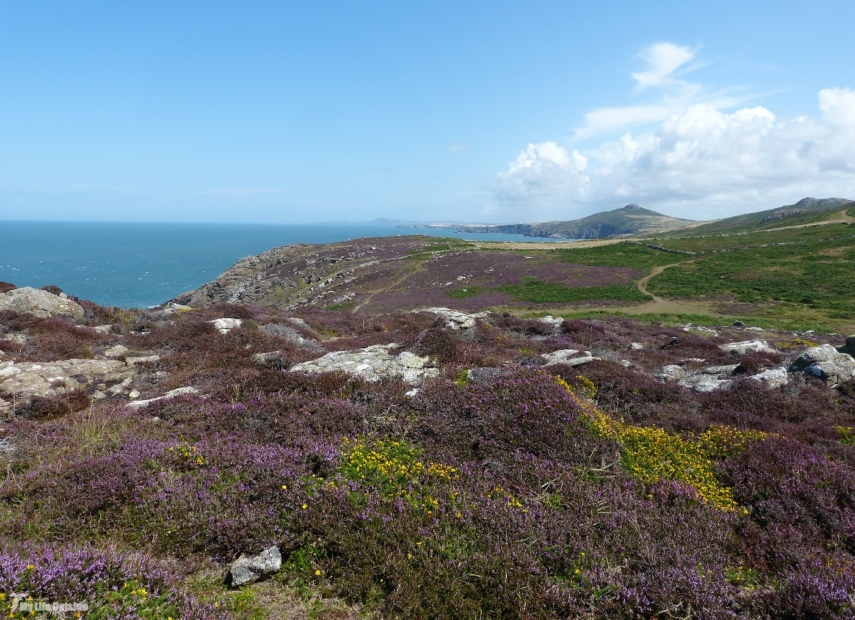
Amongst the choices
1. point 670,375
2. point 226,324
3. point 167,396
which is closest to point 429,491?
point 167,396

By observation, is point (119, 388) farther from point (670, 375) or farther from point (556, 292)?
point (556, 292)

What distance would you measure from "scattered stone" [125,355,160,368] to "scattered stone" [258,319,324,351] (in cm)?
391

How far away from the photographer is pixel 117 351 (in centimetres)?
1317

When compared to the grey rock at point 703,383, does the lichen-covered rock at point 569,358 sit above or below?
above

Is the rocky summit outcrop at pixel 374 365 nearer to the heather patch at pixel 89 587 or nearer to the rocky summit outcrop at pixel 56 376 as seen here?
the rocky summit outcrop at pixel 56 376

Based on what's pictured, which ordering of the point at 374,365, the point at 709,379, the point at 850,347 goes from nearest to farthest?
the point at 374,365 < the point at 709,379 < the point at 850,347

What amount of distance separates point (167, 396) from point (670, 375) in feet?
44.4

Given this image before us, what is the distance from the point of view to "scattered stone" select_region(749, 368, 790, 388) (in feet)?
35.9

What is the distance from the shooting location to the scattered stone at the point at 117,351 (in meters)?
12.8

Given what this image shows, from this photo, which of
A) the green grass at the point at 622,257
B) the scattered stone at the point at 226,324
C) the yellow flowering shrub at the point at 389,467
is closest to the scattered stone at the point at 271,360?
the scattered stone at the point at 226,324

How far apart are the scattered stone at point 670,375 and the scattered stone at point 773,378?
184cm

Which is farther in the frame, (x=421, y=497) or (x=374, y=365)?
(x=374, y=365)

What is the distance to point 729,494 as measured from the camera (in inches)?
233

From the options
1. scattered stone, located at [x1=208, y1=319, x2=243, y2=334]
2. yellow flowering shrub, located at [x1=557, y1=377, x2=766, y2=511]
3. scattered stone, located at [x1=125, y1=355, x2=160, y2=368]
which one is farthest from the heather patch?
scattered stone, located at [x1=208, y1=319, x2=243, y2=334]
